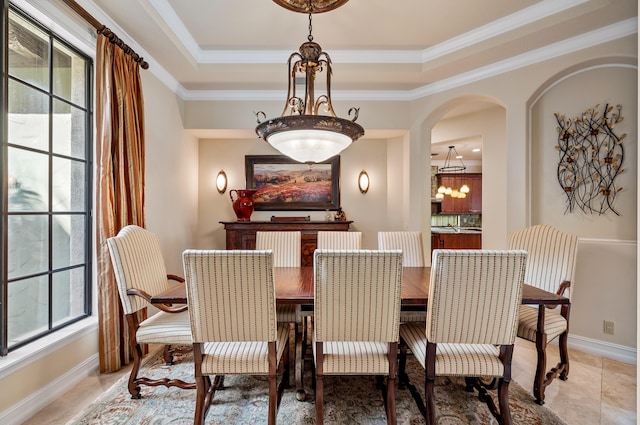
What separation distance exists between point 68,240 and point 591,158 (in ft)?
14.3

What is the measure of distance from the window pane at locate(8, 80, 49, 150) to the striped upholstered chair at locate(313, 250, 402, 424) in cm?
197

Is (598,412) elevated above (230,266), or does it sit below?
below

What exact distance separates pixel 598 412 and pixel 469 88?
297cm

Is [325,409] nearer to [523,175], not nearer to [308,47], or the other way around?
[308,47]

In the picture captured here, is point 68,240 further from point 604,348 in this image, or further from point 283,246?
point 604,348

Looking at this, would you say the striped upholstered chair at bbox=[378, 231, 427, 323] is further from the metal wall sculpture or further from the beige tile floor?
the metal wall sculpture

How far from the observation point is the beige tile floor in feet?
6.07

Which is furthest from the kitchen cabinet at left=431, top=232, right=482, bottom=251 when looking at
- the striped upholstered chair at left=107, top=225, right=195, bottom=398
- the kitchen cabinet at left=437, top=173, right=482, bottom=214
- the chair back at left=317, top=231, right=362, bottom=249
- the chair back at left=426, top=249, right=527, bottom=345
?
the striped upholstered chair at left=107, top=225, right=195, bottom=398

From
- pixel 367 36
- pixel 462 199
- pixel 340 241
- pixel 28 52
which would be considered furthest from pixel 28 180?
pixel 462 199

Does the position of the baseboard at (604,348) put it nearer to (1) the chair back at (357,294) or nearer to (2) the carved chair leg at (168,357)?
(1) the chair back at (357,294)

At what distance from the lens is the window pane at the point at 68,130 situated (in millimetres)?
2168

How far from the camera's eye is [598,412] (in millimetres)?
1900

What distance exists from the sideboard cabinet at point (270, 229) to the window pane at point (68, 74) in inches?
79.0

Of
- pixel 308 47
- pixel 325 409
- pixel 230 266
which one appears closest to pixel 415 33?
pixel 308 47
